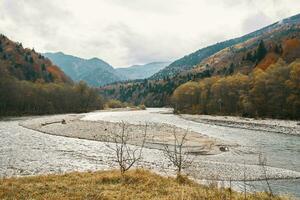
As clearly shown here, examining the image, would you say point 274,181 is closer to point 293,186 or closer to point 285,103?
point 293,186

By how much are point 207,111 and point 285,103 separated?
138 ft

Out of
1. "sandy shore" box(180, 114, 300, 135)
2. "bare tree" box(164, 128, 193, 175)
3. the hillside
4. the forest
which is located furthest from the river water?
the hillside

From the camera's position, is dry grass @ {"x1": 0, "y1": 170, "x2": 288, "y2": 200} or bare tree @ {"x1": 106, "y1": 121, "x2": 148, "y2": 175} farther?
bare tree @ {"x1": 106, "y1": 121, "x2": 148, "y2": 175}

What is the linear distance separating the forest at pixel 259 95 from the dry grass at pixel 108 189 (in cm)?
8018

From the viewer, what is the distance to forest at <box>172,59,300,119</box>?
91562 millimetres

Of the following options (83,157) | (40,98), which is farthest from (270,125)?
(40,98)

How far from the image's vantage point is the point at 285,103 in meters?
93.6

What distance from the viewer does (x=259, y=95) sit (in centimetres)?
10269

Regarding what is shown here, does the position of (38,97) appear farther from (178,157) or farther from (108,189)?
(108,189)

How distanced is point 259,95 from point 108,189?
9491 cm

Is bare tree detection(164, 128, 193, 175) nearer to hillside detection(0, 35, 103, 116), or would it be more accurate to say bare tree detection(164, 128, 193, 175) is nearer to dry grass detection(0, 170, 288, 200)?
dry grass detection(0, 170, 288, 200)

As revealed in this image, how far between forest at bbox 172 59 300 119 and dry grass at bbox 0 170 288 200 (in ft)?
263

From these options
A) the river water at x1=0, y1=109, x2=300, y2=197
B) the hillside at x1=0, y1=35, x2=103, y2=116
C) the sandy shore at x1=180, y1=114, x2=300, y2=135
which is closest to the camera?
the river water at x1=0, y1=109, x2=300, y2=197

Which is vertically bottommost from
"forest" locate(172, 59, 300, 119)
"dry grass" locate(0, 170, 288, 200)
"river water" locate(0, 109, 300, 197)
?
"river water" locate(0, 109, 300, 197)
